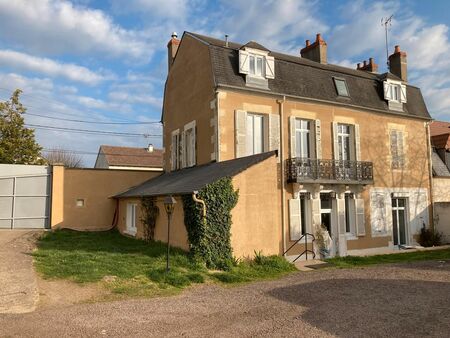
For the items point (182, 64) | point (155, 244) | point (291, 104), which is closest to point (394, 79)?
point (291, 104)

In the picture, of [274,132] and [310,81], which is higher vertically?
[310,81]

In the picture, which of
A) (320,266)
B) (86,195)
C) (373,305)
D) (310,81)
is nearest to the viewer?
(373,305)

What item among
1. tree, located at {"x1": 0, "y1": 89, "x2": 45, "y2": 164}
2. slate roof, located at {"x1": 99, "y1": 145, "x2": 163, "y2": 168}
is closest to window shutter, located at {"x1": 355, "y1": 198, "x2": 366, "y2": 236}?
tree, located at {"x1": 0, "y1": 89, "x2": 45, "y2": 164}

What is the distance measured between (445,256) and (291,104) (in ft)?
24.2

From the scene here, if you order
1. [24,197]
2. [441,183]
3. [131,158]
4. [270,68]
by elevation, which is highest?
[270,68]

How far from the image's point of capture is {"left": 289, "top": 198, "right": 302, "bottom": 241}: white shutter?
44.2 ft

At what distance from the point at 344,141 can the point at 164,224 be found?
26.4 ft

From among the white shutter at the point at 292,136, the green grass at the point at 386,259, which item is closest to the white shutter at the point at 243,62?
the white shutter at the point at 292,136

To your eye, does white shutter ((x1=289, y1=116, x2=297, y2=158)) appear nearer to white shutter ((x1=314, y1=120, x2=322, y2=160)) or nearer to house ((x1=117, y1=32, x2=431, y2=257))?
house ((x1=117, y1=32, x2=431, y2=257))

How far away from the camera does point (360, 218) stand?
50.5 feet

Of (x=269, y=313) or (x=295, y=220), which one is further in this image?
(x=295, y=220)

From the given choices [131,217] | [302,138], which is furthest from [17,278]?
[302,138]

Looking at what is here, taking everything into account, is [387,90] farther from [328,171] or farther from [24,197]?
[24,197]

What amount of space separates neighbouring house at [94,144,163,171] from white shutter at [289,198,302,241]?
2184 cm
